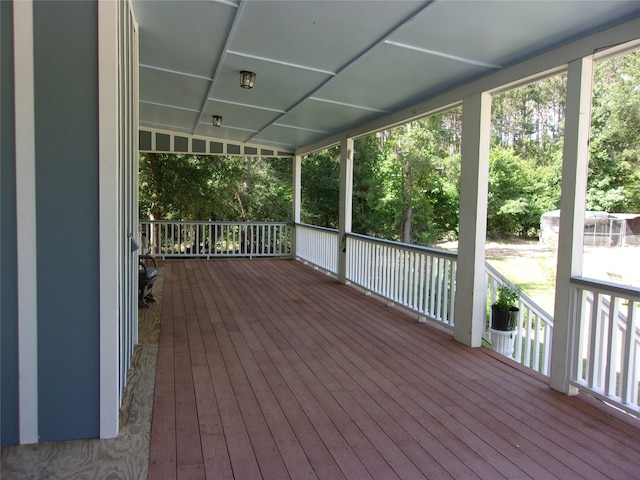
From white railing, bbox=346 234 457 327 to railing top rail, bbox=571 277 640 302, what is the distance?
1.46 m

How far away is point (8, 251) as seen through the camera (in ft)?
7.00

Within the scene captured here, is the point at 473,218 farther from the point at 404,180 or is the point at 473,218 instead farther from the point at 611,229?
the point at 404,180

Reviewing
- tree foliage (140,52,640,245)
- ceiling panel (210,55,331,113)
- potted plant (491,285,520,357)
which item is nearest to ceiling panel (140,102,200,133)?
ceiling panel (210,55,331,113)

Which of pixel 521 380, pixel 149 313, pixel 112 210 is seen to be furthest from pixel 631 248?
pixel 149 313

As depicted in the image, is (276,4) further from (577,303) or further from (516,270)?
(516,270)

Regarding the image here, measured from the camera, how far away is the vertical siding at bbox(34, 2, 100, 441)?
214 centimetres

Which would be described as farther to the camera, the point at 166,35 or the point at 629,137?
the point at 629,137

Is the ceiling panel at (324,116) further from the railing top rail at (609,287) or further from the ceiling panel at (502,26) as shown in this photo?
the railing top rail at (609,287)

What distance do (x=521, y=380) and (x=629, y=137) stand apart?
2733 mm

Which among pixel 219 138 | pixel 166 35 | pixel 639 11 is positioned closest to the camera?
pixel 639 11

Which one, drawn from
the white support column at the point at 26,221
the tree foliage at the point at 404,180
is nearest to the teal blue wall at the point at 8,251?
the white support column at the point at 26,221

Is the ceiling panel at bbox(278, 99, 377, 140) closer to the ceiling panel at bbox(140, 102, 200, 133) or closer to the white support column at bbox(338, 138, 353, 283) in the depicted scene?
the white support column at bbox(338, 138, 353, 283)

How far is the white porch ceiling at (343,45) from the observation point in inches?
108

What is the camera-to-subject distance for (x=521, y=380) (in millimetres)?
3342
